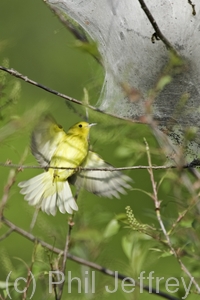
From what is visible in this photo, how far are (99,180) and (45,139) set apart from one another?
0.24 metres

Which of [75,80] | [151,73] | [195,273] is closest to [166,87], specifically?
[151,73]

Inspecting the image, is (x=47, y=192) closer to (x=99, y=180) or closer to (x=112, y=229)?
(x=99, y=180)

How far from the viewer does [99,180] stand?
2670mm

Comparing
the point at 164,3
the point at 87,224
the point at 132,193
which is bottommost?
the point at 87,224

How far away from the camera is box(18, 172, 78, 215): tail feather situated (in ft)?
8.64

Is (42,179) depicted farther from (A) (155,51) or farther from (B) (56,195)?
(A) (155,51)

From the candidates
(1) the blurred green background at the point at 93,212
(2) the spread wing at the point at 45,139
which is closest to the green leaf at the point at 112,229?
(1) the blurred green background at the point at 93,212

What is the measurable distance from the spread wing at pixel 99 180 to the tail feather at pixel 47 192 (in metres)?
0.06

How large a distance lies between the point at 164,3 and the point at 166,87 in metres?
0.30

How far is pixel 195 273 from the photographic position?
198 cm

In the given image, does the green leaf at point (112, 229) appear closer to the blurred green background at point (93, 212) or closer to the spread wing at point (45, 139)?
the blurred green background at point (93, 212)

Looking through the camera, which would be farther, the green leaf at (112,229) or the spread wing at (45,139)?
the spread wing at (45,139)

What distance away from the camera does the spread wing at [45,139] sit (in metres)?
2.60

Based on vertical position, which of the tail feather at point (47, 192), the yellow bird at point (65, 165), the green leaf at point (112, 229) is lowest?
the green leaf at point (112, 229)
